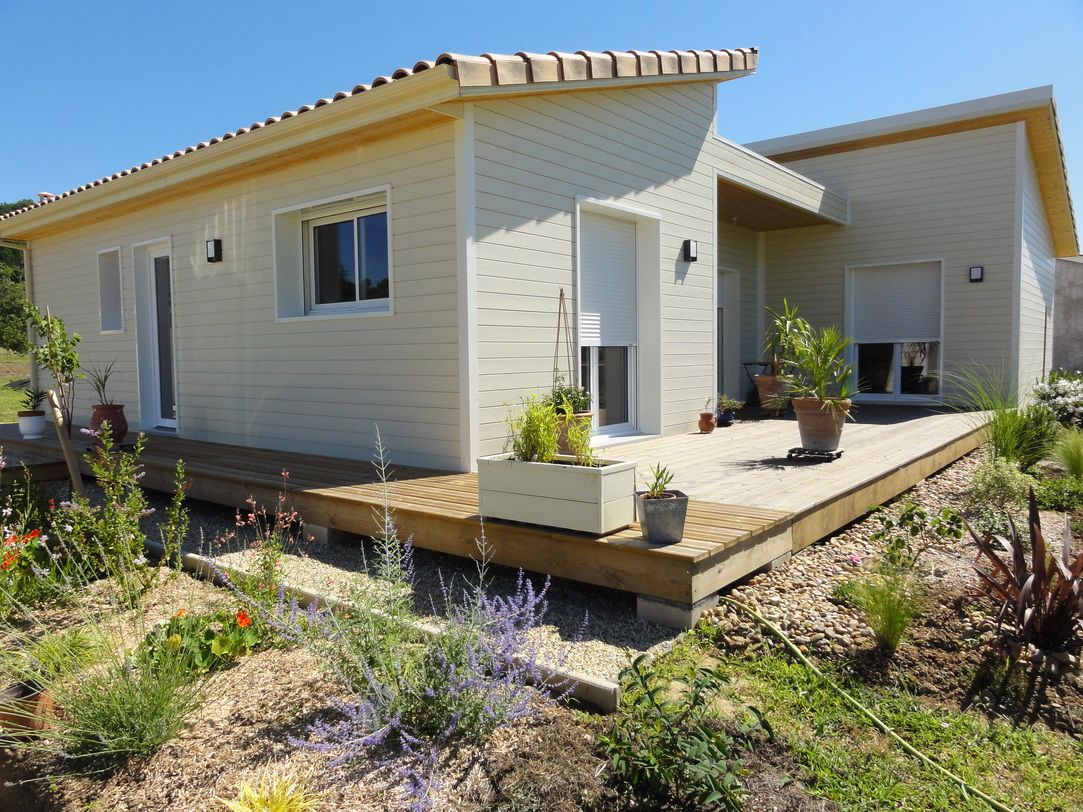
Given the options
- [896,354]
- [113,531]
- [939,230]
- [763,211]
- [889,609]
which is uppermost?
[763,211]

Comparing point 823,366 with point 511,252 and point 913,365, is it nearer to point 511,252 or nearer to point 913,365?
point 511,252

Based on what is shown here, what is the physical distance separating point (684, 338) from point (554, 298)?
2.11 m

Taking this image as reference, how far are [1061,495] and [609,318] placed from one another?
382cm

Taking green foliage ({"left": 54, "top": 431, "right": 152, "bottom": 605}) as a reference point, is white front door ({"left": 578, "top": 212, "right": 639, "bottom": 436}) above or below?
above

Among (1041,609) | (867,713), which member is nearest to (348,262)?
(867,713)

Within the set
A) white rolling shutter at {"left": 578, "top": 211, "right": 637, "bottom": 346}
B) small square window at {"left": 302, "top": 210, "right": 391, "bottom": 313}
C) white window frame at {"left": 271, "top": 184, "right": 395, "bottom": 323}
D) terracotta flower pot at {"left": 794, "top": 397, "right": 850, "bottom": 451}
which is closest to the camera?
→ terracotta flower pot at {"left": 794, "top": 397, "right": 850, "bottom": 451}

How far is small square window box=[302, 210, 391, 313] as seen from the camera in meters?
5.96

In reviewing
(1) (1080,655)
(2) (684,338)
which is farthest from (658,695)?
(2) (684,338)

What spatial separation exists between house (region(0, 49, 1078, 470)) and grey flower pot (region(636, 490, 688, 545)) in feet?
7.05

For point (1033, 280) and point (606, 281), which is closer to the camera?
point (606, 281)

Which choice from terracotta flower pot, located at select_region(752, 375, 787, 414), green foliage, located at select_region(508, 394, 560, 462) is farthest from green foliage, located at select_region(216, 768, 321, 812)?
terracotta flower pot, located at select_region(752, 375, 787, 414)

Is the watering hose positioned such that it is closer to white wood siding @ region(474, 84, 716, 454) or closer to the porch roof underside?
white wood siding @ region(474, 84, 716, 454)

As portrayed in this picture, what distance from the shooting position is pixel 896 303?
11.0 m

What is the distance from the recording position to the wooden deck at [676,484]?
3.36 metres
